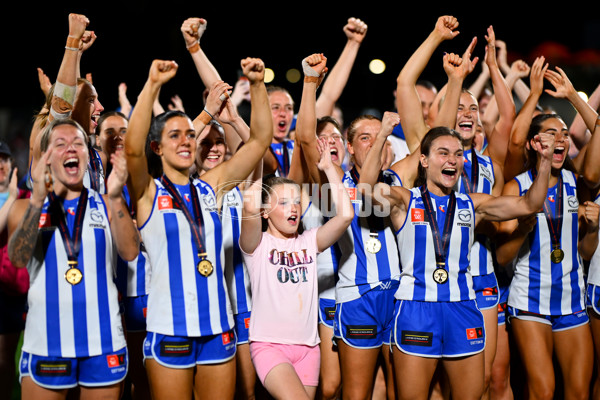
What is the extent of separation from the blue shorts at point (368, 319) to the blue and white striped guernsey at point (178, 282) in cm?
97

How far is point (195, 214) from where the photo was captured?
388cm

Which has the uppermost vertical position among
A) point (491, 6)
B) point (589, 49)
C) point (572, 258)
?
point (491, 6)

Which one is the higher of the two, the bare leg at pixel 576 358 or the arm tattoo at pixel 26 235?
the arm tattoo at pixel 26 235

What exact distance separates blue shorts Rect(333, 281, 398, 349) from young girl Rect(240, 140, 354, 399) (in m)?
0.32

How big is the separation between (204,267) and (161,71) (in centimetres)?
109

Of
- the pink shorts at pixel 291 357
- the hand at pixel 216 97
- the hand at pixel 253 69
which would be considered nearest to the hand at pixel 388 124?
the hand at pixel 253 69

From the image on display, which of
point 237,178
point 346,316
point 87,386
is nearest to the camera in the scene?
point 87,386

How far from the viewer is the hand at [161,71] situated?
3.70 meters

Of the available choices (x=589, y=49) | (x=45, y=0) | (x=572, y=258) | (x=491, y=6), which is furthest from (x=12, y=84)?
(x=572, y=258)

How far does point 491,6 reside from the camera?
18406 millimetres

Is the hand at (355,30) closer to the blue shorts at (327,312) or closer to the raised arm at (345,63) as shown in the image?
the raised arm at (345,63)

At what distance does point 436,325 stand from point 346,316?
2.07 feet

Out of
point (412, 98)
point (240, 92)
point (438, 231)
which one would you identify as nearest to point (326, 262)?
point (438, 231)

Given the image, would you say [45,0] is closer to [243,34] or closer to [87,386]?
[243,34]
